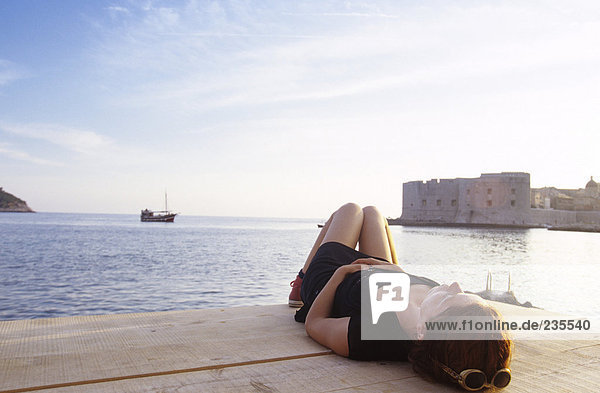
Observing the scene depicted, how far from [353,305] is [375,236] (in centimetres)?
60

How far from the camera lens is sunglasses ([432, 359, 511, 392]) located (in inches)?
Result: 41.2

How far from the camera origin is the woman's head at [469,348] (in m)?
1.03

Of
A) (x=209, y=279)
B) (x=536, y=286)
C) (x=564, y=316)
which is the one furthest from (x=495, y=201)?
(x=564, y=316)

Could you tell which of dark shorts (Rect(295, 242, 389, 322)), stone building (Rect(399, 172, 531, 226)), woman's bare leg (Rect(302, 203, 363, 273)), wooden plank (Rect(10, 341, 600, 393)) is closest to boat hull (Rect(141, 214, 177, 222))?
stone building (Rect(399, 172, 531, 226))

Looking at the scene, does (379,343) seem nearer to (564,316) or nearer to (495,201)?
(564,316)

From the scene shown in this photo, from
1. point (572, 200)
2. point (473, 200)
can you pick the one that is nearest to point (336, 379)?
point (473, 200)

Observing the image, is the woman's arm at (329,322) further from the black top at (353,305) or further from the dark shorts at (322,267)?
the dark shorts at (322,267)

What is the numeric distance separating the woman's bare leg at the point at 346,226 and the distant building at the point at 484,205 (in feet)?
123

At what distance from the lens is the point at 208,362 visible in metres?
1.30

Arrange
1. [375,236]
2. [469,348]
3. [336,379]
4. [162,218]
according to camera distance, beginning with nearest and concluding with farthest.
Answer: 1. [469,348]
2. [336,379]
3. [375,236]
4. [162,218]

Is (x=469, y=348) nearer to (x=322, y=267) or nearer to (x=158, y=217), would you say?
(x=322, y=267)

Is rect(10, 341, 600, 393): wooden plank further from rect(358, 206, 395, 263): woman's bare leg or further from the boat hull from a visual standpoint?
the boat hull

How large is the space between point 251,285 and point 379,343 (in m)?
7.60

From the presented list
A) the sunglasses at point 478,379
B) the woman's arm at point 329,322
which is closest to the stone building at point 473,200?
the woman's arm at point 329,322
